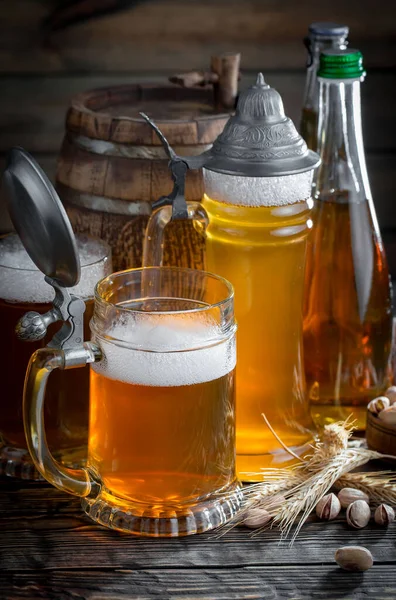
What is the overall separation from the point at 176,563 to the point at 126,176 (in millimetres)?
438

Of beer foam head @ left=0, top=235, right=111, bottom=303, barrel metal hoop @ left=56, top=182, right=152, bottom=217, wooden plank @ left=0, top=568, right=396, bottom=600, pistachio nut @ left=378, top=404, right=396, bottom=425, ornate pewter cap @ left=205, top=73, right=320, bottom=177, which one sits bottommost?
wooden plank @ left=0, top=568, right=396, bottom=600

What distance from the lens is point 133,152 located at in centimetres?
109

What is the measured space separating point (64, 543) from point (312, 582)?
210 millimetres

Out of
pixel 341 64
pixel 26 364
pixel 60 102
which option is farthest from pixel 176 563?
pixel 60 102

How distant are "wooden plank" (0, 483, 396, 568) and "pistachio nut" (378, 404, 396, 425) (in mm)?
122

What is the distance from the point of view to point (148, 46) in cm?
162

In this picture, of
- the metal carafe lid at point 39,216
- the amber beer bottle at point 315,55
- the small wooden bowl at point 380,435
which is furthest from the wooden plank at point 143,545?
the amber beer bottle at point 315,55

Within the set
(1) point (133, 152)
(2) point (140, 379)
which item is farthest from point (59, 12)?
(2) point (140, 379)

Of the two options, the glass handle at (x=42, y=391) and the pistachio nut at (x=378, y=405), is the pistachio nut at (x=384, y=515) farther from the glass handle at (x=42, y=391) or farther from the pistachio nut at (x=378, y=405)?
the glass handle at (x=42, y=391)

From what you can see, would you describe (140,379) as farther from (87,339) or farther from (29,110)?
(29,110)

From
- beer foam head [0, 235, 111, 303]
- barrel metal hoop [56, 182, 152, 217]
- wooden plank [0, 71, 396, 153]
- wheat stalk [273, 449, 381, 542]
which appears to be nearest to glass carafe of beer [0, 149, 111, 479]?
beer foam head [0, 235, 111, 303]

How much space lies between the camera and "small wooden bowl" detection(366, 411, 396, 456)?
991 mm

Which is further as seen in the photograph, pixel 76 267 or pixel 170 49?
pixel 170 49

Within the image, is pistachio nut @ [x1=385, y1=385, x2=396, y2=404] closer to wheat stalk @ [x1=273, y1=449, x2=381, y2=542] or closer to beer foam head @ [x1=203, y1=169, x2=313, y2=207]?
wheat stalk @ [x1=273, y1=449, x2=381, y2=542]
